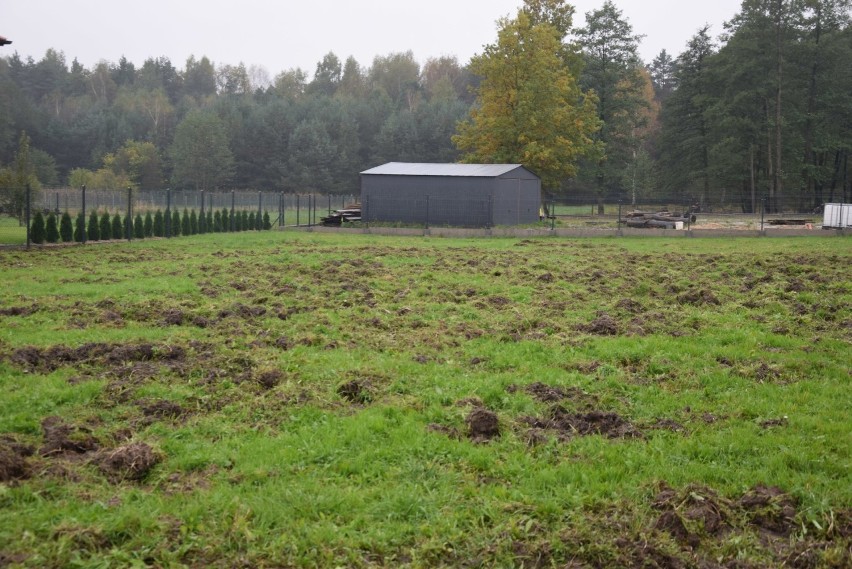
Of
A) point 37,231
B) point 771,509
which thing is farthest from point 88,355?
point 37,231

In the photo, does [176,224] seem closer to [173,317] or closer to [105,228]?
[105,228]

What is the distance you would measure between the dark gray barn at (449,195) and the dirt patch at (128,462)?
27.5 meters

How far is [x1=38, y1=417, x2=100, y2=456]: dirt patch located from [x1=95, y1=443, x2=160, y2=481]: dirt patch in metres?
0.26

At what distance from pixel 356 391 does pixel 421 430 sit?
3.72 ft

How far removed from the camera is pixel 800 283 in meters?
13.1

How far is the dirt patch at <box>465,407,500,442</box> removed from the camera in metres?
5.72

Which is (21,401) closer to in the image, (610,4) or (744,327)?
(744,327)

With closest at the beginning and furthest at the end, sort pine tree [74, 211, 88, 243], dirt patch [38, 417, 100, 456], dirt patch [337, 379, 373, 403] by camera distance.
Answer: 1. dirt patch [38, 417, 100, 456]
2. dirt patch [337, 379, 373, 403]
3. pine tree [74, 211, 88, 243]

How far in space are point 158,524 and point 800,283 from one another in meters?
12.0

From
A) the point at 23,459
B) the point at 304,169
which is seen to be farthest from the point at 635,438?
the point at 304,169

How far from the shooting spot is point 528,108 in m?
41.2

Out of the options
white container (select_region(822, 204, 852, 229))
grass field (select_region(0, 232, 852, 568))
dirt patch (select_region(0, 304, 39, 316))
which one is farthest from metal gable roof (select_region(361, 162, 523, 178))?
dirt patch (select_region(0, 304, 39, 316))

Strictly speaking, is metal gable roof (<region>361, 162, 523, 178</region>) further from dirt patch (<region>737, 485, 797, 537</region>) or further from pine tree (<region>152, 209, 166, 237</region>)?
dirt patch (<region>737, 485, 797, 537</region>)

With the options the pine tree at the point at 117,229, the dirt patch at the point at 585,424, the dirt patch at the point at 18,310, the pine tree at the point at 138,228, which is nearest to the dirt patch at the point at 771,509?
the dirt patch at the point at 585,424
